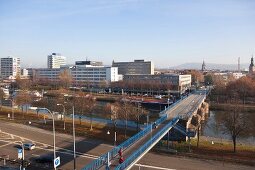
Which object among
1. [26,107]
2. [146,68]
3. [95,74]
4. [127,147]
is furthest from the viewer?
[146,68]

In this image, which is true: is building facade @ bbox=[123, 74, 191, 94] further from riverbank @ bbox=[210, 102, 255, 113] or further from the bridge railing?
the bridge railing

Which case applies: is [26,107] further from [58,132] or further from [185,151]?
[185,151]

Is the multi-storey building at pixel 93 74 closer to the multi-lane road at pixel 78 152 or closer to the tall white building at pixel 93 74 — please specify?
the tall white building at pixel 93 74

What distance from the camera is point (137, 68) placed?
176125 millimetres

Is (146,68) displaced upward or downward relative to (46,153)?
upward

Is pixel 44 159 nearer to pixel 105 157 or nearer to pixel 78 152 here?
pixel 78 152

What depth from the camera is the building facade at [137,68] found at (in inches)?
6821

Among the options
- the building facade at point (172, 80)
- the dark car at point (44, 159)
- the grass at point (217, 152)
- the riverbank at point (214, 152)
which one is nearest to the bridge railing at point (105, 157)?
the riverbank at point (214, 152)

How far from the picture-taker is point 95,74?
145 meters

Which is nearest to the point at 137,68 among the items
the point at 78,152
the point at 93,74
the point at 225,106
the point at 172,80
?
the point at 93,74

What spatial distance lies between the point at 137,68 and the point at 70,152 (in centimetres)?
14599

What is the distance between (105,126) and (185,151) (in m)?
15.7

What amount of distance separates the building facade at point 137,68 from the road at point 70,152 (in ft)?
441

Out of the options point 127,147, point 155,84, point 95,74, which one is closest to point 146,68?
point 95,74
